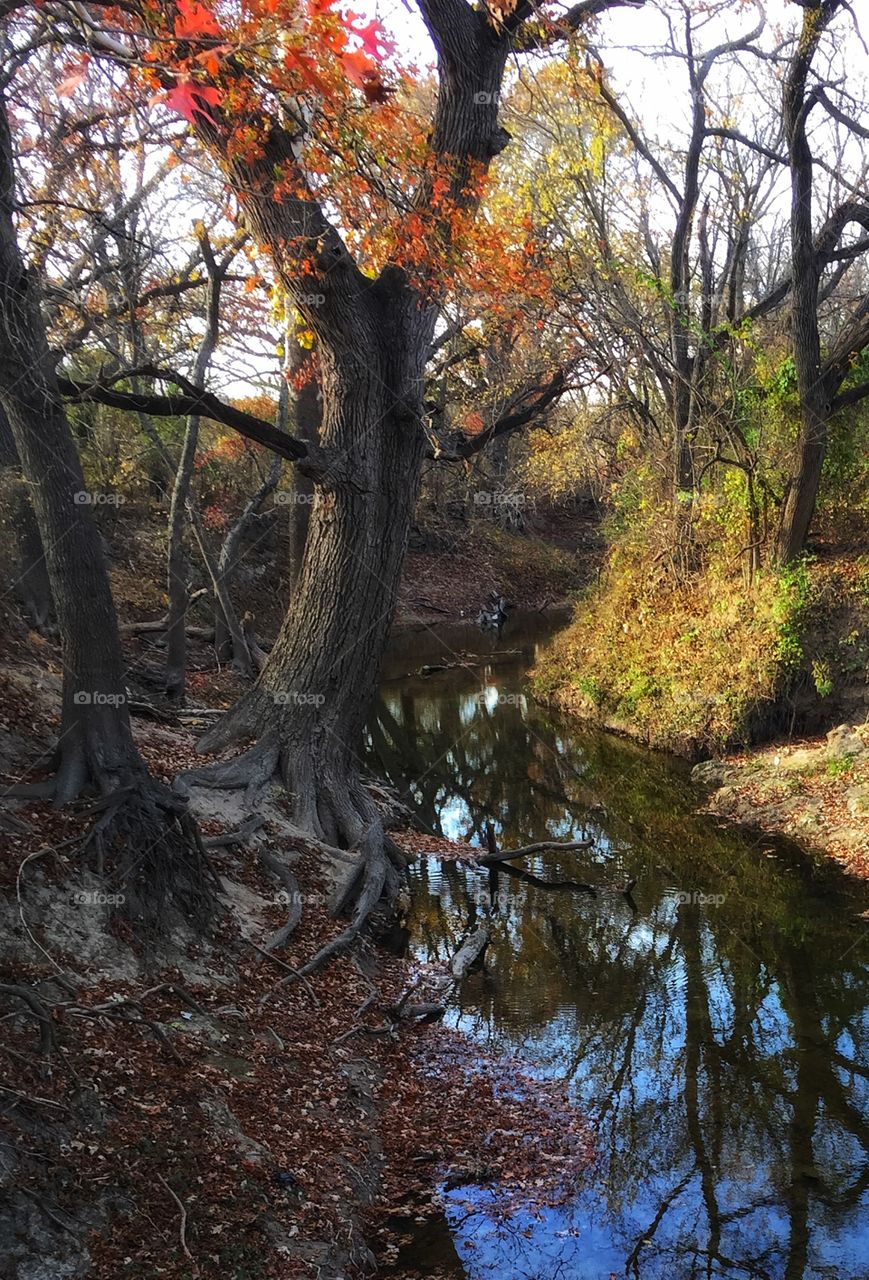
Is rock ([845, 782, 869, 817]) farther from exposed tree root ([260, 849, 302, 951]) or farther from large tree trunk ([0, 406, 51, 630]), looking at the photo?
large tree trunk ([0, 406, 51, 630])

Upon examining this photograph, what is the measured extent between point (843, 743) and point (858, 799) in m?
1.11

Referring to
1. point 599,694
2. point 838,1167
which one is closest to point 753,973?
point 838,1167

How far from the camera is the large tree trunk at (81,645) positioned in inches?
247

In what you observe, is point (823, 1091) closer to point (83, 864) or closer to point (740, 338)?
point (83, 864)

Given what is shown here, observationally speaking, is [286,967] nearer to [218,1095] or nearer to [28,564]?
[218,1095]

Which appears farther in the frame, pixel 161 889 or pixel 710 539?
pixel 710 539

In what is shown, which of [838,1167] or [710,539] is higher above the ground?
[710,539]

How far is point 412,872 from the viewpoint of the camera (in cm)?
1103

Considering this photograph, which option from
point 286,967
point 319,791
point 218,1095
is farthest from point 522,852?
point 218,1095

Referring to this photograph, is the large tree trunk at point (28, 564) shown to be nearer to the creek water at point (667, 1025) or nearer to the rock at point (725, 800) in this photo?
the creek water at point (667, 1025)

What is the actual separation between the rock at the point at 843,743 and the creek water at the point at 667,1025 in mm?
1844

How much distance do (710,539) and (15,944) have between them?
1487 cm

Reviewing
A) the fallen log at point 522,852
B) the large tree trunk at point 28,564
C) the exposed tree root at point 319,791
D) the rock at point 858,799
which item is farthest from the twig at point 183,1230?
the large tree trunk at point 28,564

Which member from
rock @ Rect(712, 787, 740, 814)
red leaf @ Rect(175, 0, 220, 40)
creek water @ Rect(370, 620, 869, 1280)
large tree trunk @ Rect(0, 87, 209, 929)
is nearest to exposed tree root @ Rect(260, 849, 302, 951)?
large tree trunk @ Rect(0, 87, 209, 929)
